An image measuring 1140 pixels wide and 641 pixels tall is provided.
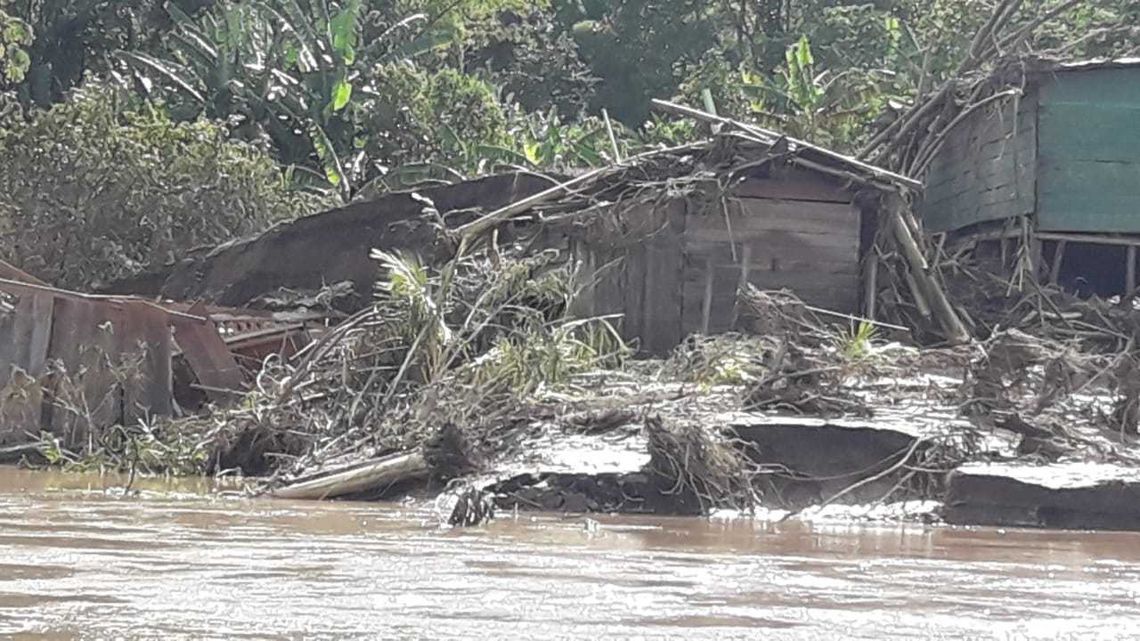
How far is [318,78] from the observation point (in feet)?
78.9

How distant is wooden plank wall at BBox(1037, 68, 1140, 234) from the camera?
49.4ft

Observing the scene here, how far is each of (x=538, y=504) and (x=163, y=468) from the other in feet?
11.4

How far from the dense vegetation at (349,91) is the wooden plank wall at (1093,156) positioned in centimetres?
304

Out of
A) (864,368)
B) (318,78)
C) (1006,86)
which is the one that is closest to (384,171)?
(318,78)

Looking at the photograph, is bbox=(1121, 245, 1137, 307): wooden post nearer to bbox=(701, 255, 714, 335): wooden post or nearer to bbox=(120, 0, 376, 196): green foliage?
bbox=(701, 255, 714, 335): wooden post

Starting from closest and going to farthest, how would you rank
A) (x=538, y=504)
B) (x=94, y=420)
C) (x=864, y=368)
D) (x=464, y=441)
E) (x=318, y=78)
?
(x=538, y=504) → (x=464, y=441) → (x=864, y=368) → (x=94, y=420) → (x=318, y=78)

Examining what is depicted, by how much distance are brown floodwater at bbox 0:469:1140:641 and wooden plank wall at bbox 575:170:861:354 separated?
503 cm

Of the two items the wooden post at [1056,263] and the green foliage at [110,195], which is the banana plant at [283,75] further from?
the wooden post at [1056,263]

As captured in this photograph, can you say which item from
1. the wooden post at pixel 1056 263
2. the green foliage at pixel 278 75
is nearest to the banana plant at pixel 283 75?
the green foliage at pixel 278 75

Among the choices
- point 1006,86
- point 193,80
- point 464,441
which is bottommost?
point 464,441

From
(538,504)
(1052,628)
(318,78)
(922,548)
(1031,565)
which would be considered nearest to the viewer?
(1052,628)

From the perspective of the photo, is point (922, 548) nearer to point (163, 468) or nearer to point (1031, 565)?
point (1031, 565)

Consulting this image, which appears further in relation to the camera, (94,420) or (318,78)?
(318,78)

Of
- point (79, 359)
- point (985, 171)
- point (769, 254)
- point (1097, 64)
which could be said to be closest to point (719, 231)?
point (769, 254)
